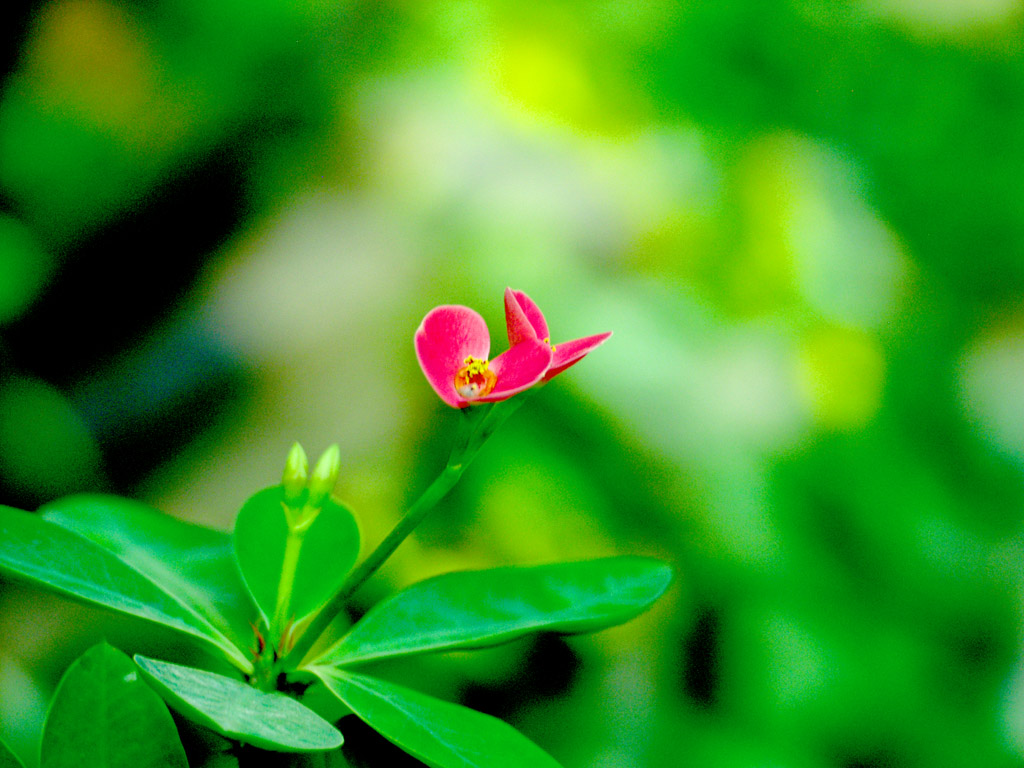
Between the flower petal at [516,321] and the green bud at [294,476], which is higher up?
the flower petal at [516,321]

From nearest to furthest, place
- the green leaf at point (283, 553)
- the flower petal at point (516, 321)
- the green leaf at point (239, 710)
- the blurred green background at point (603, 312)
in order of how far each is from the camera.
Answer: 1. the green leaf at point (239, 710)
2. the flower petal at point (516, 321)
3. the green leaf at point (283, 553)
4. the blurred green background at point (603, 312)

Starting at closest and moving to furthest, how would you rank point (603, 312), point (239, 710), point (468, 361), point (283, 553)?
1. point (239, 710)
2. point (468, 361)
3. point (283, 553)
4. point (603, 312)

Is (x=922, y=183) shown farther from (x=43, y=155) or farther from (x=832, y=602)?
(x=43, y=155)

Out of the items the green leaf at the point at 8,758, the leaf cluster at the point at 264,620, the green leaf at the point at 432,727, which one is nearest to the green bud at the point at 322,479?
the leaf cluster at the point at 264,620

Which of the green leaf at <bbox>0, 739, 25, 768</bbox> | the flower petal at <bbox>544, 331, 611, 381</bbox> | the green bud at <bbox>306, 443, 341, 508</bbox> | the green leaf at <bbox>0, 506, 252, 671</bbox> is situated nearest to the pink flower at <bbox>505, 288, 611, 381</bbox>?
the flower petal at <bbox>544, 331, 611, 381</bbox>

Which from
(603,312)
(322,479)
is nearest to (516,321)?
(322,479)

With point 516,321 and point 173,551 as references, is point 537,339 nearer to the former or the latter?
point 516,321

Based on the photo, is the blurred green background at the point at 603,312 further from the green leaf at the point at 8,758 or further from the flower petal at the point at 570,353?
the flower petal at the point at 570,353
